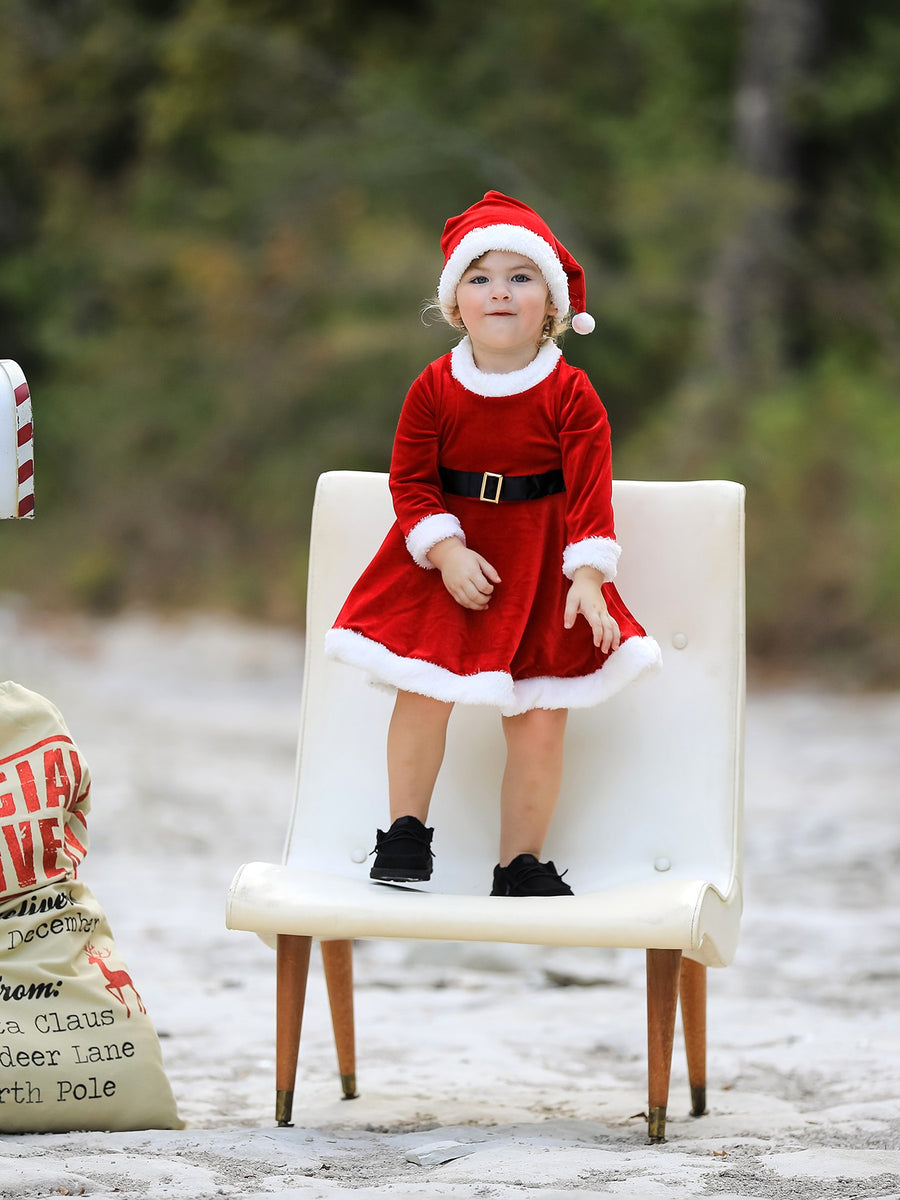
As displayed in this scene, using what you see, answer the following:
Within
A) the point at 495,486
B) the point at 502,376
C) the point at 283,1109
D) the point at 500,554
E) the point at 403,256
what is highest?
the point at 403,256

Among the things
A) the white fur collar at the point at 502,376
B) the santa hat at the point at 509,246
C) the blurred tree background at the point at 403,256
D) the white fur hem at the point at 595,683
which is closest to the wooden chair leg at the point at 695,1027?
the white fur hem at the point at 595,683

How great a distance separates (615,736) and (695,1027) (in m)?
0.55

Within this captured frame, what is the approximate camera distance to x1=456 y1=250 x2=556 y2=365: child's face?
2.66 m

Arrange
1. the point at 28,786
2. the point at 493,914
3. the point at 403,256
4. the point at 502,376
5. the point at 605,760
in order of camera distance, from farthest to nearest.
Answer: the point at 403,256
the point at 605,760
the point at 502,376
the point at 28,786
the point at 493,914

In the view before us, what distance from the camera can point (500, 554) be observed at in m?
2.68

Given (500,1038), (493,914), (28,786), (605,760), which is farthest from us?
(500,1038)

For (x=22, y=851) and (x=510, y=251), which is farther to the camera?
(x=510, y=251)

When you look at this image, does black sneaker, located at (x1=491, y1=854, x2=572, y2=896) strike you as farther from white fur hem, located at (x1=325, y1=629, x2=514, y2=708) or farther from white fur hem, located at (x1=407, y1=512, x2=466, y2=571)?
white fur hem, located at (x1=407, y1=512, x2=466, y2=571)

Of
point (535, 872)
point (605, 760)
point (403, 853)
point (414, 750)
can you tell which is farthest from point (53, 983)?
point (605, 760)

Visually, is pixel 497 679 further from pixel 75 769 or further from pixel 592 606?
pixel 75 769

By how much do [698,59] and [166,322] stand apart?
5.97 metres

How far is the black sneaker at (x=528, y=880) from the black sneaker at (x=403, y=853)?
5.5 inches

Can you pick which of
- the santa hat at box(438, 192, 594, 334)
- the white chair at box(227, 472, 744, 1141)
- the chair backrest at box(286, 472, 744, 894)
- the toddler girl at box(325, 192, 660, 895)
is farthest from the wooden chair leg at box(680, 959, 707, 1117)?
the santa hat at box(438, 192, 594, 334)

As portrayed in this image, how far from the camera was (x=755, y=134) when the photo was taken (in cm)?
1277
